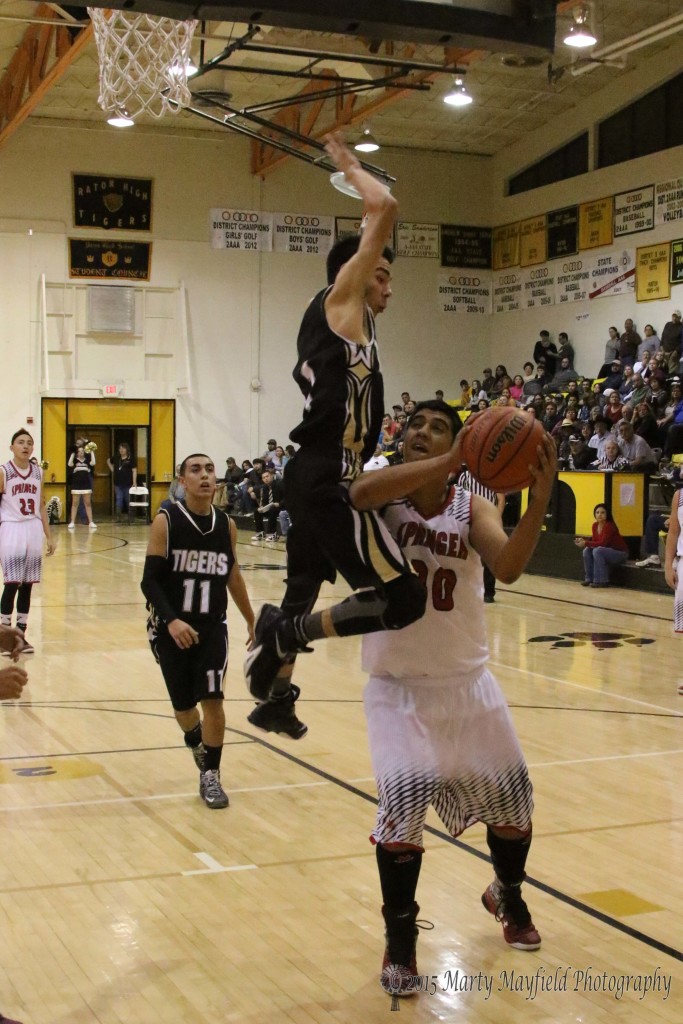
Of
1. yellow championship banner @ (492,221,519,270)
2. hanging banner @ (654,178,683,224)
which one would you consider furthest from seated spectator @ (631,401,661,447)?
yellow championship banner @ (492,221,519,270)

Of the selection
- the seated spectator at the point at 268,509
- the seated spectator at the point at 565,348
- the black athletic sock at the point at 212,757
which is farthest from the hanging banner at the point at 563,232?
the black athletic sock at the point at 212,757

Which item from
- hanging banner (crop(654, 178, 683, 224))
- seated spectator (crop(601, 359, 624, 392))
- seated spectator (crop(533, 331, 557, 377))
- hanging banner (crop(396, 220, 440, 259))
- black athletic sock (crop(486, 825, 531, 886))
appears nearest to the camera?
black athletic sock (crop(486, 825, 531, 886))

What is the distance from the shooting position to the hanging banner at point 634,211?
2444 centimetres

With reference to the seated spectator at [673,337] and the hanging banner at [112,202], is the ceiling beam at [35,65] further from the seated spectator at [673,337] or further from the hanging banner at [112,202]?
the seated spectator at [673,337]

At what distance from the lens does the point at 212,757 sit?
6184 millimetres

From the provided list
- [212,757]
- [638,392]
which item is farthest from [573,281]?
[212,757]

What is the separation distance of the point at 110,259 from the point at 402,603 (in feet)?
81.6

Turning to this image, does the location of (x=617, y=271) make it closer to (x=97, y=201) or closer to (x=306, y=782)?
(x=97, y=201)

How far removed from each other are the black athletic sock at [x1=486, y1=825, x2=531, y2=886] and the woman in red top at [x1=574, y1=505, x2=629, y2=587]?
1206 centimetres

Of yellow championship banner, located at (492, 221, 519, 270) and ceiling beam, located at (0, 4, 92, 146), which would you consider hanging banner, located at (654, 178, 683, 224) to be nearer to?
yellow championship banner, located at (492, 221, 519, 270)

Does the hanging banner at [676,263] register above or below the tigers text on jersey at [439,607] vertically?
above

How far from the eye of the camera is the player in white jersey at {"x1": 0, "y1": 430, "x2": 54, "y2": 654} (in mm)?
10617

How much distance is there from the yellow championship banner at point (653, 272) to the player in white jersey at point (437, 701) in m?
21.1

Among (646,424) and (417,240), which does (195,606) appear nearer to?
(646,424)
